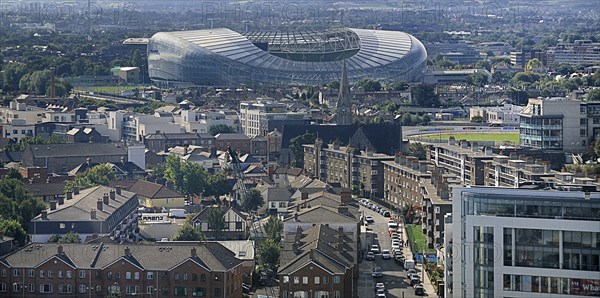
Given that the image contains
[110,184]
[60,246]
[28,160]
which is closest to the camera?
[60,246]

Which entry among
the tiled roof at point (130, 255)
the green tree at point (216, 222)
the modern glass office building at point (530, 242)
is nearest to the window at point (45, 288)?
the tiled roof at point (130, 255)

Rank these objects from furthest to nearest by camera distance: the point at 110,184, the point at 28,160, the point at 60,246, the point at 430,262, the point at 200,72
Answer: the point at 200,72 < the point at 28,160 < the point at 110,184 < the point at 430,262 < the point at 60,246

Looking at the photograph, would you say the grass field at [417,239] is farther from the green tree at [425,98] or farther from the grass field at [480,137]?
the green tree at [425,98]

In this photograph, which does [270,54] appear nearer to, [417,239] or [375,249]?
[417,239]

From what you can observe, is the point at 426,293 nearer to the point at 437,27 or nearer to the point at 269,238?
the point at 269,238

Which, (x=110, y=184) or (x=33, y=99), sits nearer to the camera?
(x=110, y=184)

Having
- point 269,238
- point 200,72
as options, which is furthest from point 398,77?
point 269,238

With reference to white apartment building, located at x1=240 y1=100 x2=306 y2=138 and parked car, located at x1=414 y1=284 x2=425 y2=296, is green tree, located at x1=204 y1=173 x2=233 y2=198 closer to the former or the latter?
parked car, located at x1=414 y1=284 x2=425 y2=296

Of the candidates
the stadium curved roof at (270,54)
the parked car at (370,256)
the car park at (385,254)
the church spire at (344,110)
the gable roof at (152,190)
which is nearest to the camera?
the parked car at (370,256)
